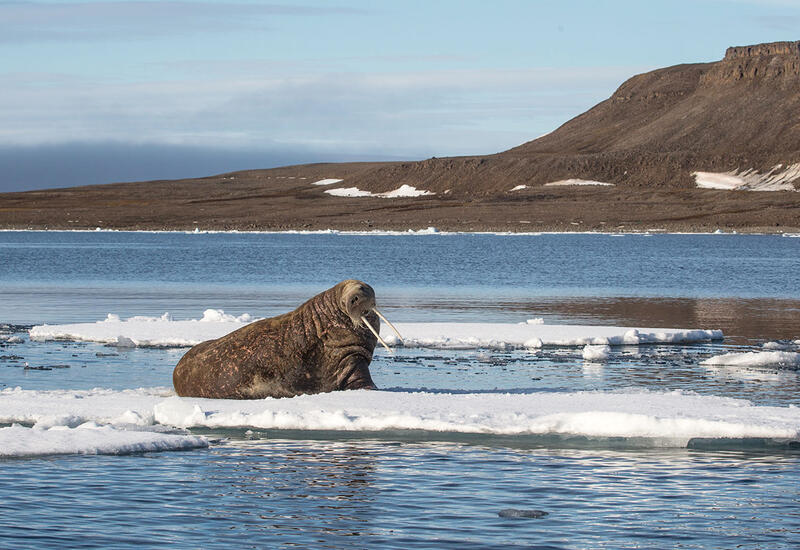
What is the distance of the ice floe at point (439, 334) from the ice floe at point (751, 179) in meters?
120

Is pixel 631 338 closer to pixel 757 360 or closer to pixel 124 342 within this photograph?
pixel 757 360

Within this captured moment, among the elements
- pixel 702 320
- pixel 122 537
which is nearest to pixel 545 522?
pixel 122 537

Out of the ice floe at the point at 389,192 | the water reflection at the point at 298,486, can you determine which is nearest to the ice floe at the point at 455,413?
the water reflection at the point at 298,486

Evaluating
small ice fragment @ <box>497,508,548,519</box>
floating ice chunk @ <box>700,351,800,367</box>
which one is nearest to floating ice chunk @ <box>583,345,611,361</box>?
floating ice chunk @ <box>700,351,800,367</box>

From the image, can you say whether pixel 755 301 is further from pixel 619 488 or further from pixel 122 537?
pixel 122 537

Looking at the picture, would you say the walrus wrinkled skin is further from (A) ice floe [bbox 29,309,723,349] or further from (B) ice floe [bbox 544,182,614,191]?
(B) ice floe [bbox 544,182,614,191]

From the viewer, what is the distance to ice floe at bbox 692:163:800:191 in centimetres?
14225

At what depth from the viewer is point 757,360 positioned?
62.1ft

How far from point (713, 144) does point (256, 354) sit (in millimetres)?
168322

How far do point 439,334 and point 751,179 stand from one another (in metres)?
135

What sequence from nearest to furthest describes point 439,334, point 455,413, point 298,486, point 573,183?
1. point 298,486
2. point 455,413
3. point 439,334
4. point 573,183

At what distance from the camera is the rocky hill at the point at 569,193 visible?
117 m

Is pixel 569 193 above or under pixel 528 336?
above

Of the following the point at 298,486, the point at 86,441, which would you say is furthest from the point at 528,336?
the point at 298,486
